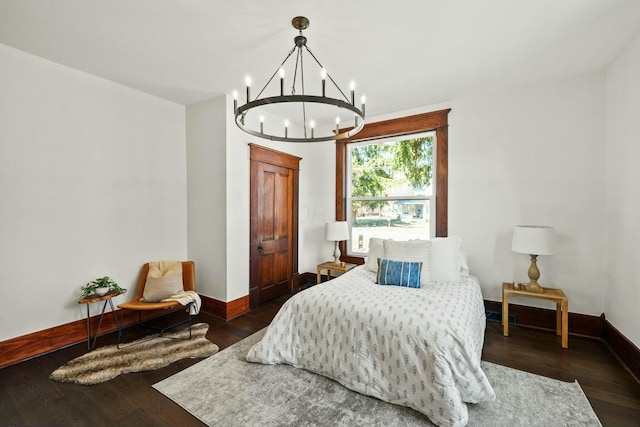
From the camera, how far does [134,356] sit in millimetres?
2482

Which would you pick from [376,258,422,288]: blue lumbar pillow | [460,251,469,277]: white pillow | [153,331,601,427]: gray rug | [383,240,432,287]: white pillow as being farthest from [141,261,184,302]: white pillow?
[460,251,469,277]: white pillow

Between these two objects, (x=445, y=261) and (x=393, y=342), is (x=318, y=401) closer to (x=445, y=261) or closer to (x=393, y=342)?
(x=393, y=342)

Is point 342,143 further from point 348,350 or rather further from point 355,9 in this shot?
point 348,350

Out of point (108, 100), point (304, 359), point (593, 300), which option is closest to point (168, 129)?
point (108, 100)

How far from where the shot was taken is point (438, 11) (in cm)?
197

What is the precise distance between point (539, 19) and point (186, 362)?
12.9 ft

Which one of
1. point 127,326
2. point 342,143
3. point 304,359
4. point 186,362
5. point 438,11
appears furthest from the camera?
point 342,143

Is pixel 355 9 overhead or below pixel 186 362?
overhead

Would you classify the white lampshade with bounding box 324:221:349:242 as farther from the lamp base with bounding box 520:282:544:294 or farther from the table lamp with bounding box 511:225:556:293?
the lamp base with bounding box 520:282:544:294

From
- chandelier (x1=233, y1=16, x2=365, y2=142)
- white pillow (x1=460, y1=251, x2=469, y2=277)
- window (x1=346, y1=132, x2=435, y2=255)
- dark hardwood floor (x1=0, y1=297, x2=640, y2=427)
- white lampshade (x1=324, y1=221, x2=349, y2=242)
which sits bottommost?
dark hardwood floor (x1=0, y1=297, x2=640, y2=427)

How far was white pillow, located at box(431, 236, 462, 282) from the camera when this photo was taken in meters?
2.87

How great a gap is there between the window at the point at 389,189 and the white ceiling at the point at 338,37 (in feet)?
3.57

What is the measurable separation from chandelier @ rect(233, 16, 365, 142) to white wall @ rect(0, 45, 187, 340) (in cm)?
127

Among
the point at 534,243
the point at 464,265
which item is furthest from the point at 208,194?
the point at 534,243
